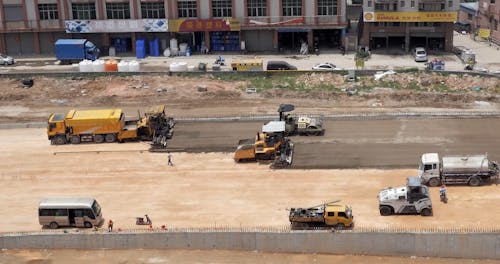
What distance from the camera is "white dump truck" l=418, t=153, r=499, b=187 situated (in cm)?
4984

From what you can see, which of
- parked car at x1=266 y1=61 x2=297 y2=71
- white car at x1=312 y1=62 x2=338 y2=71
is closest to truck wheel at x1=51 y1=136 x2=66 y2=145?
parked car at x1=266 y1=61 x2=297 y2=71

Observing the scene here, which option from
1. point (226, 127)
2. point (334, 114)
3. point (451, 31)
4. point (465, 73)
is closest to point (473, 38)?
point (451, 31)

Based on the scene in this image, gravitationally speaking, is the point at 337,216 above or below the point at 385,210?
above

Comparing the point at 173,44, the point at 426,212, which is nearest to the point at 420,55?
the point at 173,44

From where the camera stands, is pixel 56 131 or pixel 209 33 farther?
pixel 209 33

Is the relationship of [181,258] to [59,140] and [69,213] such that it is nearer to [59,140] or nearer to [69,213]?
[69,213]

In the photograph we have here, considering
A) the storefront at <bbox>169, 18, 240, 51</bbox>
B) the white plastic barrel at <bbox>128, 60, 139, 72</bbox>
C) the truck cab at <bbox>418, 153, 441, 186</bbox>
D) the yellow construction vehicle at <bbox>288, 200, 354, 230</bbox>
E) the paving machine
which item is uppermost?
the storefront at <bbox>169, 18, 240, 51</bbox>

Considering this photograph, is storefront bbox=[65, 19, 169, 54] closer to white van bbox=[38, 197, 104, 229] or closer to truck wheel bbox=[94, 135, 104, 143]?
truck wheel bbox=[94, 135, 104, 143]

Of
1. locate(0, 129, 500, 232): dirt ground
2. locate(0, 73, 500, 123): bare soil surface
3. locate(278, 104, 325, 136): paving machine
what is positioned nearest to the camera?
locate(0, 129, 500, 232): dirt ground

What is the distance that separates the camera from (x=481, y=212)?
46062mm

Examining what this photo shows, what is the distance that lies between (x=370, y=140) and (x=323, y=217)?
1761 centimetres

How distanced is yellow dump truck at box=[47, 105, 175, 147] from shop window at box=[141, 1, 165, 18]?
1257 inches

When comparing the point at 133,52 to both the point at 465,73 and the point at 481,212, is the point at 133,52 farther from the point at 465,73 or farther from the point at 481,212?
the point at 481,212

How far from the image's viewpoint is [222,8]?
91812 millimetres
